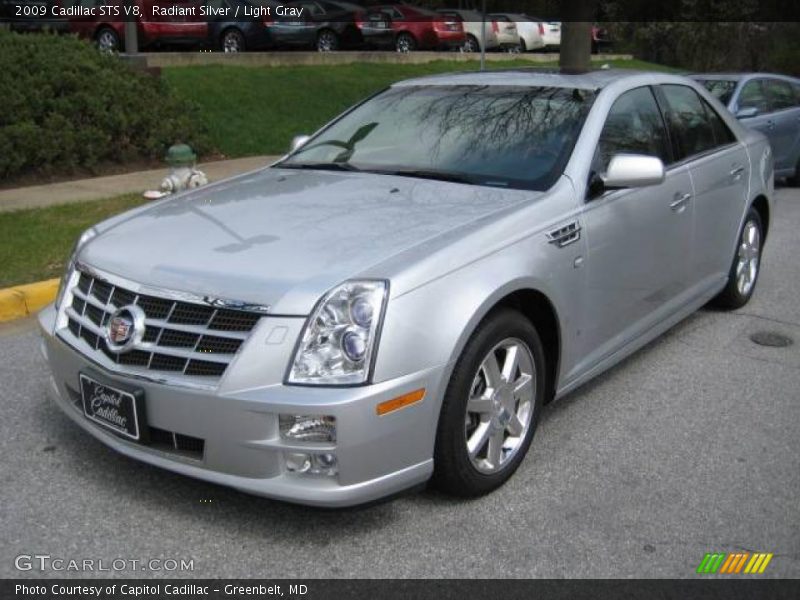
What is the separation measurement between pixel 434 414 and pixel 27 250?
4.68 meters

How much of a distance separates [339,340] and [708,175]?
303 centimetres

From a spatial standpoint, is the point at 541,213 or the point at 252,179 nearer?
the point at 541,213

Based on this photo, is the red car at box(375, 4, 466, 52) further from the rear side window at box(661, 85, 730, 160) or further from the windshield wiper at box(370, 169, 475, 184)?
the windshield wiper at box(370, 169, 475, 184)

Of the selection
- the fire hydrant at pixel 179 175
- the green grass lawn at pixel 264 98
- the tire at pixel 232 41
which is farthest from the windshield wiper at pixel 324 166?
the tire at pixel 232 41

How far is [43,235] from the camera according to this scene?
7.21 meters

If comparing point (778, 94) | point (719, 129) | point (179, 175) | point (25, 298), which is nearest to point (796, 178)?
point (778, 94)

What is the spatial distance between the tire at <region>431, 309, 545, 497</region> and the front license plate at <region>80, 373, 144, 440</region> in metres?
1.05

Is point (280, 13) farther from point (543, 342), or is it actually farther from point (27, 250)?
point (543, 342)

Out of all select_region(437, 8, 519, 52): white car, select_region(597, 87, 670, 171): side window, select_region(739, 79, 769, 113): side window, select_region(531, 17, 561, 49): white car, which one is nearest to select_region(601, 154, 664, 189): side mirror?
select_region(597, 87, 670, 171): side window

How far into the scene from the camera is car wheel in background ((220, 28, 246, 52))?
1991 cm

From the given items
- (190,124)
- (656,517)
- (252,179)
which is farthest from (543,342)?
(190,124)

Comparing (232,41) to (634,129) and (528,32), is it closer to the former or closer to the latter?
(528,32)

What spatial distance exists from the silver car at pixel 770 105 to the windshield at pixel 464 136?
693 centimetres
